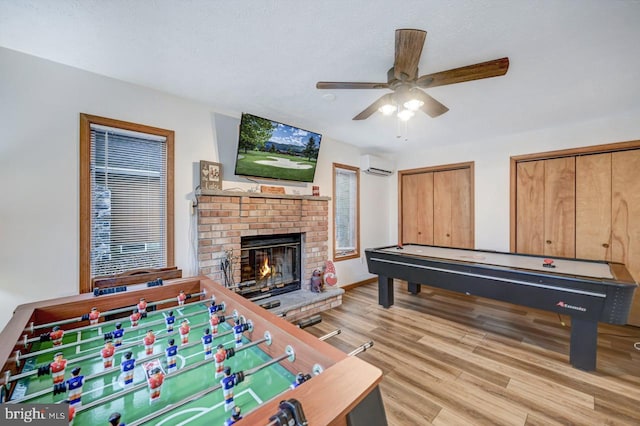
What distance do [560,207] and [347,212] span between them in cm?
297

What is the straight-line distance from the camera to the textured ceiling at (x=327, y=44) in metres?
1.45

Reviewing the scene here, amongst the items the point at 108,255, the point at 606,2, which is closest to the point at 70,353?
the point at 108,255

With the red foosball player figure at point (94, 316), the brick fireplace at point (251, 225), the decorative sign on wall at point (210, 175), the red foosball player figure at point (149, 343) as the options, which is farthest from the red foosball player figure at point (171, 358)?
the decorative sign on wall at point (210, 175)

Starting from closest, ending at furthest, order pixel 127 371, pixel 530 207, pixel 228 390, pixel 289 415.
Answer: pixel 289 415, pixel 228 390, pixel 127 371, pixel 530 207

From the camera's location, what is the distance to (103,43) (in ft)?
5.71

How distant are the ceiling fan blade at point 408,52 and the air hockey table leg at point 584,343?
2.40 m

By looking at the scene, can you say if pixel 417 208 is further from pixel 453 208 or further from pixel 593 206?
pixel 593 206

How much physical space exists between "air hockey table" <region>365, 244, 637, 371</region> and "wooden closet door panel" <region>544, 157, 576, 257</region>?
783 mm

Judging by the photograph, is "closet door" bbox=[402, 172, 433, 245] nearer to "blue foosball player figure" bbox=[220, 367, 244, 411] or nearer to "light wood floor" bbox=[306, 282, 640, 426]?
"light wood floor" bbox=[306, 282, 640, 426]

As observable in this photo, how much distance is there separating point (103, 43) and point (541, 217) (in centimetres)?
510

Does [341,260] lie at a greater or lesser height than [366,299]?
greater

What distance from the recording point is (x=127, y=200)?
232 centimetres

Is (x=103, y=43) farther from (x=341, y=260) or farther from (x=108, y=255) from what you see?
(x=341, y=260)

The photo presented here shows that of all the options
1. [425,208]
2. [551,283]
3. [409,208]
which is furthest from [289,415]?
[409,208]
